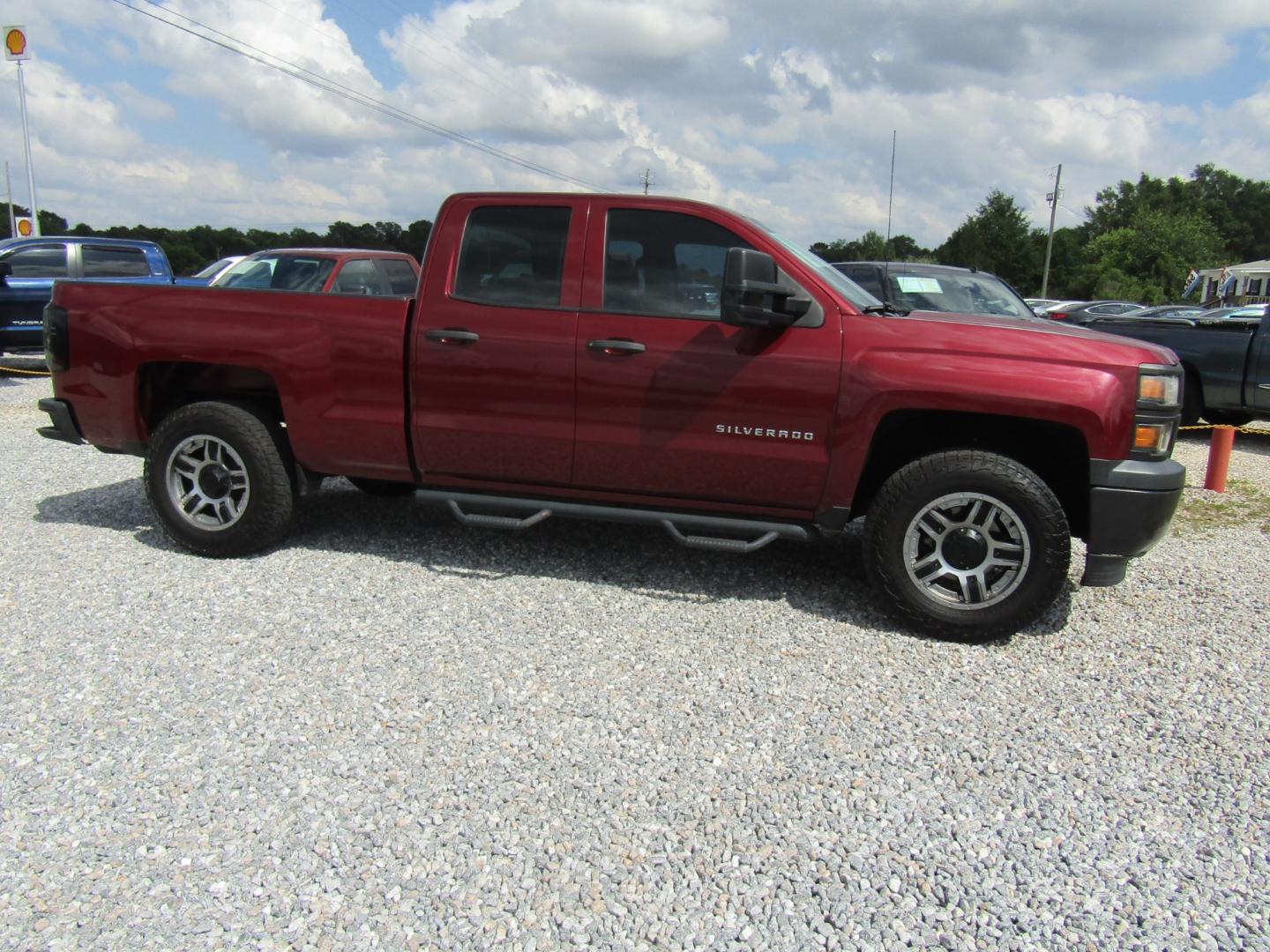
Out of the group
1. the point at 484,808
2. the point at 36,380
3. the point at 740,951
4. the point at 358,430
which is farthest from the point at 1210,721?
the point at 36,380

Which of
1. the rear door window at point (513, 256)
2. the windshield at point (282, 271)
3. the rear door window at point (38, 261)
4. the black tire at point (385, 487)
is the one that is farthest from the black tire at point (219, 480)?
the rear door window at point (38, 261)

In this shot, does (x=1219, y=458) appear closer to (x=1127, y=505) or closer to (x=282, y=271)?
(x=1127, y=505)

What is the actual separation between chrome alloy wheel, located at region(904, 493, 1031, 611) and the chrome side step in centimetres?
51

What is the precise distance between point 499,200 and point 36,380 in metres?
11.5

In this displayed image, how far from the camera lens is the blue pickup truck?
509 inches

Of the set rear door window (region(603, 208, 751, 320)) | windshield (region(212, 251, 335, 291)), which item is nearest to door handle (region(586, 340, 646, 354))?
rear door window (region(603, 208, 751, 320))

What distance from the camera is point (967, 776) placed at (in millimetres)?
3080

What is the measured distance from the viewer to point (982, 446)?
14.3 ft

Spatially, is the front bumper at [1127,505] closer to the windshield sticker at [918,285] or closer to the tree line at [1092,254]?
the windshield sticker at [918,285]

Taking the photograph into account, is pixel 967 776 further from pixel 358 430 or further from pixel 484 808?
pixel 358 430

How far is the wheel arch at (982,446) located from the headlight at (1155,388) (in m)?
0.34

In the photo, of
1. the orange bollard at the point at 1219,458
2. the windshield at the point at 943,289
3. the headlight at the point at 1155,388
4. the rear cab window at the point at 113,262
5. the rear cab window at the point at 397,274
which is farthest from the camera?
the rear cab window at the point at 113,262

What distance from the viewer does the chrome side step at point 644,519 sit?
14.1 feet

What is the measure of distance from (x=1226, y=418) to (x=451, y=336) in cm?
927
